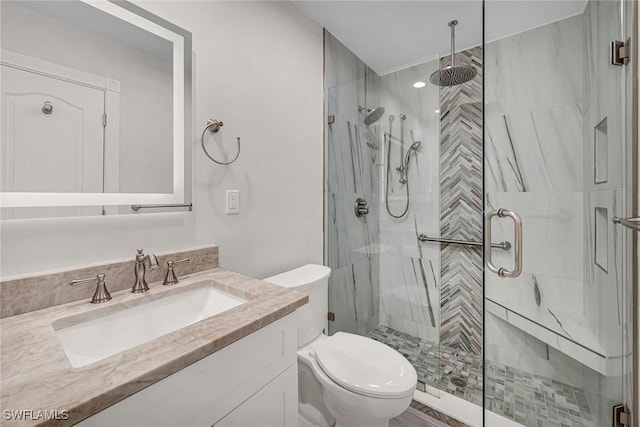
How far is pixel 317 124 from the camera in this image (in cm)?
194

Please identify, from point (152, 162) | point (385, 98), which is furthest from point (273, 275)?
point (385, 98)

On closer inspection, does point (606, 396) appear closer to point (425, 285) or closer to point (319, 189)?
point (425, 285)

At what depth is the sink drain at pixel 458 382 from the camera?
169 cm

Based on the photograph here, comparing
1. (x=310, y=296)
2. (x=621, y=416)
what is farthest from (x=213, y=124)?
(x=621, y=416)

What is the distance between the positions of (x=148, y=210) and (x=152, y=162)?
0.19 meters

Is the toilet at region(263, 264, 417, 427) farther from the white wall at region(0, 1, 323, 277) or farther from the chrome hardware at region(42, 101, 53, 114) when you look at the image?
the chrome hardware at region(42, 101, 53, 114)

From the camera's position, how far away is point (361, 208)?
2.06 m

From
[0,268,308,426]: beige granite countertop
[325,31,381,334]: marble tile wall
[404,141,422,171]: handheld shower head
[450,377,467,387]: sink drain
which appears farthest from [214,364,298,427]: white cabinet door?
[404,141,422,171]: handheld shower head

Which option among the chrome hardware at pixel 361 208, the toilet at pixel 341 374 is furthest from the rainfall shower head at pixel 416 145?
the toilet at pixel 341 374

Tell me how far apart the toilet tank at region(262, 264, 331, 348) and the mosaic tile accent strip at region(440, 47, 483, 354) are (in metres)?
0.96

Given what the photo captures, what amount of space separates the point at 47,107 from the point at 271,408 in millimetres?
1125

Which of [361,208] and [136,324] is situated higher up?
[361,208]

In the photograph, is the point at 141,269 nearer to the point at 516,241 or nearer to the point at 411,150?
the point at 516,241

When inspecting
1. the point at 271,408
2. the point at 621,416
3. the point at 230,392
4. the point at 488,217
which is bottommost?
the point at 621,416
